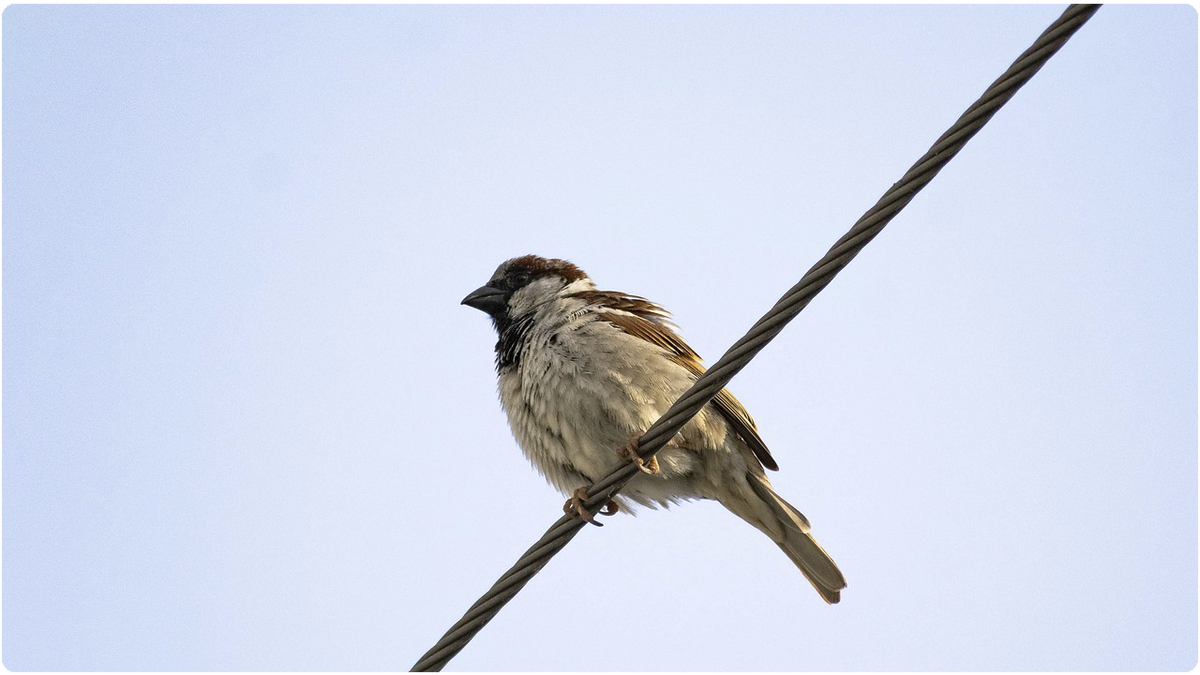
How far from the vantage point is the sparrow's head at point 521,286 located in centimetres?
450

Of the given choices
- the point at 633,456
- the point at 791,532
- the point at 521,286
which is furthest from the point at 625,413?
the point at 521,286

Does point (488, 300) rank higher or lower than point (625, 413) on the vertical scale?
higher

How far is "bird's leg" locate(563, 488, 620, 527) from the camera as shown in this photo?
9.77ft

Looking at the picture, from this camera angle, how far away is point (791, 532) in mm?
4121

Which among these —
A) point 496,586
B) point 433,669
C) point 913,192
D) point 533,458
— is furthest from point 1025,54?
point 533,458

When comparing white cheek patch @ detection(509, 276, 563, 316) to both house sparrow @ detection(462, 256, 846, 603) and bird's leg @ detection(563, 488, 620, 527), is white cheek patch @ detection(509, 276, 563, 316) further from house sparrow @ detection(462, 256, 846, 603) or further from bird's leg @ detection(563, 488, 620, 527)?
bird's leg @ detection(563, 488, 620, 527)

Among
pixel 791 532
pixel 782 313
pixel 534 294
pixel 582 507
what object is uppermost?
pixel 534 294

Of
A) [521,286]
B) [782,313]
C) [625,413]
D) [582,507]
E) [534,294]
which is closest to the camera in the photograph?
[782,313]

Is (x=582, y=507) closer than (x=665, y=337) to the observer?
Yes

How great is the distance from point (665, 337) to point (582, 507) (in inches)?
47.2

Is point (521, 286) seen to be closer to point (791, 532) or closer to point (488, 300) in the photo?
point (488, 300)

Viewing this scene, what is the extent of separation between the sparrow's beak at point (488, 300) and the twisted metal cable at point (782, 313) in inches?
65.8

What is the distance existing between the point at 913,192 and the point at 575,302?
199cm

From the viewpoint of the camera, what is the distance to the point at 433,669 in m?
2.74
